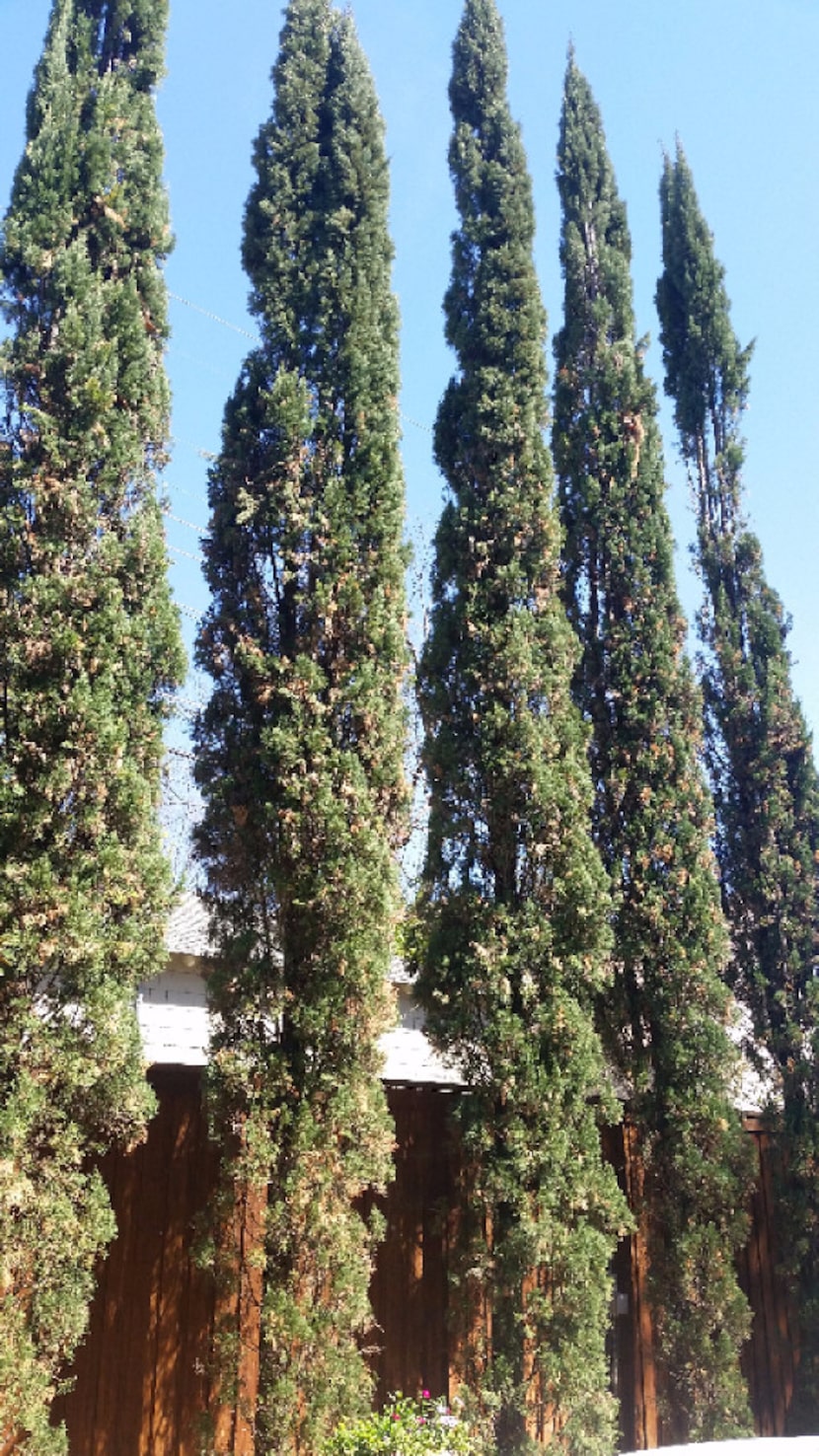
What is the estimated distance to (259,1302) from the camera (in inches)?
228

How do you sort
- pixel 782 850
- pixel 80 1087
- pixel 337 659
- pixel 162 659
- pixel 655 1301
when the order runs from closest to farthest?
1. pixel 80 1087
2. pixel 162 659
3. pixel 337 659
4. pixel 655 1301
5. pixel 782 850

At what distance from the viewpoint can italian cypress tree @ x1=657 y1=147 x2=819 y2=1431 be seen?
9078mm

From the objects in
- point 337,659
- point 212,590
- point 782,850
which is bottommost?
point 782,850

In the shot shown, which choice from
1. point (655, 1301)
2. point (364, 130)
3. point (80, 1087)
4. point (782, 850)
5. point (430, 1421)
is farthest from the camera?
point (782, 850)

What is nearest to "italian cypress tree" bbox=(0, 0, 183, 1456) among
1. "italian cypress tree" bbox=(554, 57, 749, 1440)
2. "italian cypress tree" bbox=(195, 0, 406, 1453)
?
"italian cypress tree" bbox=(195, 0, 406, 1453)

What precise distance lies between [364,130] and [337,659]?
4.48 metres

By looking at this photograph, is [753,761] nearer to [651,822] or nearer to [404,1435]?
[651,822]

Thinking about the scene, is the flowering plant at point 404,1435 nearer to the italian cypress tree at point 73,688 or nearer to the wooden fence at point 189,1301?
the wooden fence at point 189,1301

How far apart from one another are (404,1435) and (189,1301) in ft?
5.92

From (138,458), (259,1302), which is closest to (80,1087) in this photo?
(259,1302)

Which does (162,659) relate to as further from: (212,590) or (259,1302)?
(259,1302)

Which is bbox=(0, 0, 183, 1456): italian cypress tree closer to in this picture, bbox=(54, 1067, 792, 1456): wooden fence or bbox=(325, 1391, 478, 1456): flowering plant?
→ bbox=(54, 1067, 792, 1456): wooden fence

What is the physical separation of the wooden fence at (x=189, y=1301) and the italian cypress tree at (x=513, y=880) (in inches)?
25.8

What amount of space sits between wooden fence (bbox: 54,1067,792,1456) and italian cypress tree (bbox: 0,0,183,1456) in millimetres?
444
